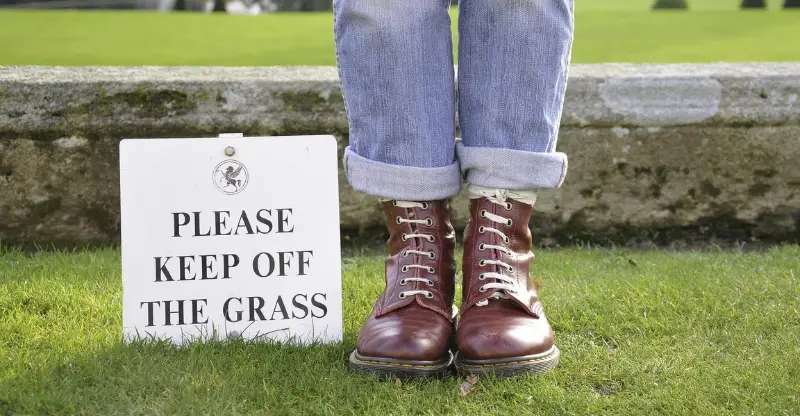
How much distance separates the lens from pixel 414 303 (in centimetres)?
121

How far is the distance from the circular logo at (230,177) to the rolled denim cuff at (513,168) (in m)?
0.36

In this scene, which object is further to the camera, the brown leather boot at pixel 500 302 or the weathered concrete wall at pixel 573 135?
the weathered concrete wall at pixel 573 135

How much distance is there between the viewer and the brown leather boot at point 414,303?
1.14 metres

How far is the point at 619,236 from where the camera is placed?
2.18 meters

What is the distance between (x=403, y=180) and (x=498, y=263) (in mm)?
189

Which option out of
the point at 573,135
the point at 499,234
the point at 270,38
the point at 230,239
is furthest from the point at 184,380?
the point at 270,38

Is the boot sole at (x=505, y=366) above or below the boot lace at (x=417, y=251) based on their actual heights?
below

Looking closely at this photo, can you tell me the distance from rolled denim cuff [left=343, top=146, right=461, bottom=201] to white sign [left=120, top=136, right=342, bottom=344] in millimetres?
130

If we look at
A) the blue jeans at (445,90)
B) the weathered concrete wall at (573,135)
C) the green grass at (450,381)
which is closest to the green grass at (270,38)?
the weathered concrete wall at (573,135)

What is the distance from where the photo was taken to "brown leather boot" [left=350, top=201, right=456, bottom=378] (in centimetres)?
114

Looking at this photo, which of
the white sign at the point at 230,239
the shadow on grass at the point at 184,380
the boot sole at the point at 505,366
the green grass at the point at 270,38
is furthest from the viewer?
the green grass at the point at 270,38

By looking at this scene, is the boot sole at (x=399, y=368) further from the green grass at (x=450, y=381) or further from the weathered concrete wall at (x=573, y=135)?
the weathered concrete wall at (x=573, y=135)

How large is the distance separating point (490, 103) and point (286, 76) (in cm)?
98

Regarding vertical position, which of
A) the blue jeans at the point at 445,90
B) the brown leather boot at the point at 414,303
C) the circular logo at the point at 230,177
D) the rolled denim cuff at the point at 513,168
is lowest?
the brown leather boot at the point at 414,303
